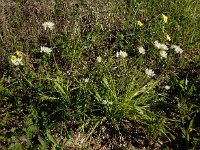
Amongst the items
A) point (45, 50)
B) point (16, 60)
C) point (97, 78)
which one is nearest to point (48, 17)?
point (45, 50)

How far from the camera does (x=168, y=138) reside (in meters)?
3.55

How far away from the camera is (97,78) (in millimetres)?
3986

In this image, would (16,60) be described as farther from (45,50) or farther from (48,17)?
(48,17)

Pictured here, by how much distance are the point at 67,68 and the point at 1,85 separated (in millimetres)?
835

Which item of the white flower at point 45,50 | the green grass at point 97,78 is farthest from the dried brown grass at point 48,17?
the white flower at point 45,50

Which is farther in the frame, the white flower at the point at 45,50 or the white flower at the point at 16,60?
the white flower at the point at 45,50

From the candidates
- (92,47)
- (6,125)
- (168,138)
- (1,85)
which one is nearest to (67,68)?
(92,47)

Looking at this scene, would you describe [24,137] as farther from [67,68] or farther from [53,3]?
[53,3]

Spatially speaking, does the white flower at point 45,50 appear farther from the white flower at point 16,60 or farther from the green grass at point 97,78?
the white flower at point 16,60

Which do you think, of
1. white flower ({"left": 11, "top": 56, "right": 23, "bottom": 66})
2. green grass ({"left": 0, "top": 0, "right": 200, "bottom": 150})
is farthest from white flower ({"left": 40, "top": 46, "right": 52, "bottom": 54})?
white flower ({"left": 11, "top": 56, "right": 23, "bottom": 66})

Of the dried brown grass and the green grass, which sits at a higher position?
the dried brown grass

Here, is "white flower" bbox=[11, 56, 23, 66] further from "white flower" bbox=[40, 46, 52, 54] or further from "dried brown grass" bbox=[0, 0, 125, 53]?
"dried brown grass" bbox=[0, 0, 125, 53]

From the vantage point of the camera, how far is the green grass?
3551 mm

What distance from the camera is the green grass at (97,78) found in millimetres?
3551
